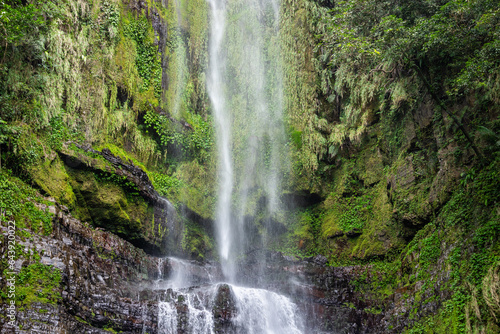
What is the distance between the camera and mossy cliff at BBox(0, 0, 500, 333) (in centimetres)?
848

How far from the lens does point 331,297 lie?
12.1 m

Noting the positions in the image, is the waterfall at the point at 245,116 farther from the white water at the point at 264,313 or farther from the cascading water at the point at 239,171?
the white water at the point at 264,313

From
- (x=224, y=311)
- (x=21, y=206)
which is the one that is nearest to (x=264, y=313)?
(x=224, y=311)

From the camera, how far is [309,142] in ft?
56.4

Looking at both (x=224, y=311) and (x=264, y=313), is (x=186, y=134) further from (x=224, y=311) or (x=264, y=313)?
(x=264, y=313)

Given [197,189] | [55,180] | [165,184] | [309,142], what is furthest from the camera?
[309,142]

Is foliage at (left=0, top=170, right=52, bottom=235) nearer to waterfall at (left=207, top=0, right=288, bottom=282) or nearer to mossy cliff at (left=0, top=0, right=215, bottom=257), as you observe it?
mossy cliff at (left=0, top=0, right=215, bottom=257)

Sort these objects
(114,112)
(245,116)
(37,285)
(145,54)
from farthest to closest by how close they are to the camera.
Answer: (245,116)
(145,54)
(114,112)
(37,285)

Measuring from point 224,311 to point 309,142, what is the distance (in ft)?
31.7

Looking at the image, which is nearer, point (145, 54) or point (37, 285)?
point (37, 285)

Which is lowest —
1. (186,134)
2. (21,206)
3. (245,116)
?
(21,206)

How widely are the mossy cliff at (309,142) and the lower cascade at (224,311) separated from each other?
1.57 m

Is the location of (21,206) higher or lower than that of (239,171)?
lower

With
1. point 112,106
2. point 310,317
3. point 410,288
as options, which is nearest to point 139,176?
point 112,106
